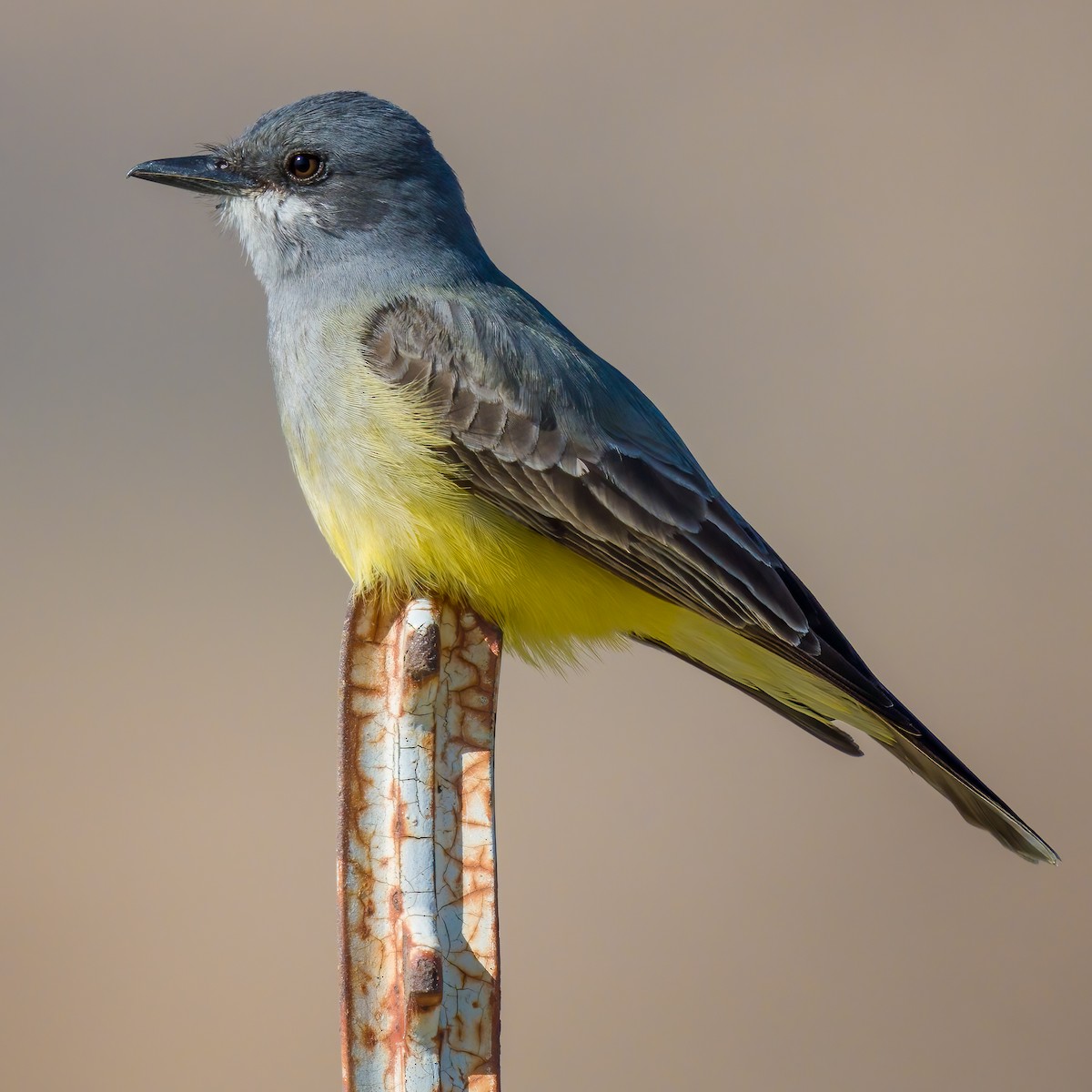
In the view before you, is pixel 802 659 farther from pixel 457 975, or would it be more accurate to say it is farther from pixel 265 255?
pixel 265 255

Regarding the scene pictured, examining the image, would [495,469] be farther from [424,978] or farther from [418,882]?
[424,978]

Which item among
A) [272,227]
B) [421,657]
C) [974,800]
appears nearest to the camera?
[421,657]

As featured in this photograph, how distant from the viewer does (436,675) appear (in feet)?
7.42

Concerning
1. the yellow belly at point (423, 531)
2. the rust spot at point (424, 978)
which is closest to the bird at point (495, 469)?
the yellow belly at point (423, 531)

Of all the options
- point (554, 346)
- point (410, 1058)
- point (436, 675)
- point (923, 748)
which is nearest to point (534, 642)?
point (554, 346)

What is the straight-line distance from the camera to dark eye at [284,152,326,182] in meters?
3.95

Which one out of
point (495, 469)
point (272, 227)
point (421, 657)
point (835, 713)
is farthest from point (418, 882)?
point (272, 227)

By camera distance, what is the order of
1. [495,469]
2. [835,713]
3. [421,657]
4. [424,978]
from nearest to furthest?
[424,978], [421,657], [495,469], [835,713]

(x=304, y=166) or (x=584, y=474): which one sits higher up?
(x=304, y=166)

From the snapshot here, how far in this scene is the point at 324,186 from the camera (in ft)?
13.0

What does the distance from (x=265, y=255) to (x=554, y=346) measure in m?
0.92

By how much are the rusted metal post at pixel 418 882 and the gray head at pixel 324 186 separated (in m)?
1.90

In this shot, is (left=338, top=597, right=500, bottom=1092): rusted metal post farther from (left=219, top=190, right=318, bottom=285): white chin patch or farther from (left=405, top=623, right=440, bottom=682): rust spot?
(left=219, top=190, right=318, bottom=285): white chin patch

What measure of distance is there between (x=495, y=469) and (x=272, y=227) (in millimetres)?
1107
